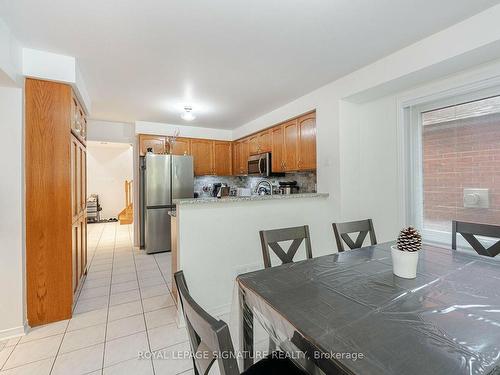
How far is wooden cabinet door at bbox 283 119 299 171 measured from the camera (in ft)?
11.4

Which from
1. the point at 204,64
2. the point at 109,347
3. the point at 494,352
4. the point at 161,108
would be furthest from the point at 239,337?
the point at 161,108

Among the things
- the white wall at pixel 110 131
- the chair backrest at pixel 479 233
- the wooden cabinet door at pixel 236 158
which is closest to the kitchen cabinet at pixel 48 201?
the white wall at pixel 110 131

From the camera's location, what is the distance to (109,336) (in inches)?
77.0

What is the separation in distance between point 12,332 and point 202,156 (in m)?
3.60

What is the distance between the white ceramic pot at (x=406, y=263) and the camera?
125cm

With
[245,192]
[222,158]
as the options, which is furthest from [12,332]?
[222,158]

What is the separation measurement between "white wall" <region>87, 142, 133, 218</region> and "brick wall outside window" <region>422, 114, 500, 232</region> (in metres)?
7.59

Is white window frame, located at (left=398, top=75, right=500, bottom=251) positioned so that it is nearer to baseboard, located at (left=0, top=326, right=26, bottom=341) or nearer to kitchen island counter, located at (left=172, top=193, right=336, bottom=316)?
kitchen island counter, located at (left=172, top=193, right=336, bottom=316)

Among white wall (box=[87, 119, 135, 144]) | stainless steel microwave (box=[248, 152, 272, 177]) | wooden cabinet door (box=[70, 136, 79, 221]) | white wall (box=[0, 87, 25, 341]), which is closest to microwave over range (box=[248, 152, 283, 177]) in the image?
stainless steel microwave (box=[248, 152, 272, 177])

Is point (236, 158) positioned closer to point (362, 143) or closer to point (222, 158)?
point (222, 158)

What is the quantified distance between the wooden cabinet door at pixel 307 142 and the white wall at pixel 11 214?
9.58ft

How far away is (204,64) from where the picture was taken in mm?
2336

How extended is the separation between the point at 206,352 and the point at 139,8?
1.96 metres

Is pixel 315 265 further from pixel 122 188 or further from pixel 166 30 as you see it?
pixel 122 188
